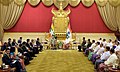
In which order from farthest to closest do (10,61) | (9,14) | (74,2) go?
1. (74,2)
2. (9,14)
3. (10,61)

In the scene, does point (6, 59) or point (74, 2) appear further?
point (74, 2)

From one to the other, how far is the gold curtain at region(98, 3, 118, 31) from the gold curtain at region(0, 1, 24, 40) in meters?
6.14

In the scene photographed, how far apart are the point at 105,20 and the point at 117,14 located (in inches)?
39.0

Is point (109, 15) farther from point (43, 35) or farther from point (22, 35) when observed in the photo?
point (22, 35)

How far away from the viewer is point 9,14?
19.8 meters

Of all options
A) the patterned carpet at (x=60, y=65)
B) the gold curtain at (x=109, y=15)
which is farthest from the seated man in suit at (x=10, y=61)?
the gold curtain at (x=109, y=15)

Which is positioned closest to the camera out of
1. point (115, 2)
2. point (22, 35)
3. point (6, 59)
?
point (6, 59)

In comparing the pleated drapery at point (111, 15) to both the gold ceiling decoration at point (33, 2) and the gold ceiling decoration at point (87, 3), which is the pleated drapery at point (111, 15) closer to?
the gold ceiling decoration at point (87, 3)

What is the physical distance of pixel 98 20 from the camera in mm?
20469

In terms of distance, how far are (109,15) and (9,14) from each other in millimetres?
7490

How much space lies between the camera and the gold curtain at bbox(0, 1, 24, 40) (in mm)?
19828

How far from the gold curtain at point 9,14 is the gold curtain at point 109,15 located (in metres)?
6.14

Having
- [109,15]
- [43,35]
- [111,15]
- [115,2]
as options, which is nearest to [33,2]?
[43,35]

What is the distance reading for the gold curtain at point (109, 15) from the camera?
19.9m
